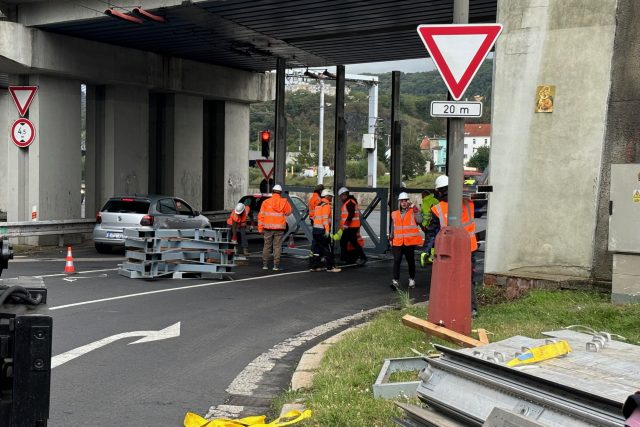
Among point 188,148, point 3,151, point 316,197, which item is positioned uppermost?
point 188,148

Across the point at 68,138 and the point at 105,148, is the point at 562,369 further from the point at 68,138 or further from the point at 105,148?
the point at 105,148

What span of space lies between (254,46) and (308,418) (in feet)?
55.7

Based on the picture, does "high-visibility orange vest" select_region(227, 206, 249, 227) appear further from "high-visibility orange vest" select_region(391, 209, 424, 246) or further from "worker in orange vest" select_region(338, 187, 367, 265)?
"high-visibility orange vest" select_region(391, 209, 424, 246)

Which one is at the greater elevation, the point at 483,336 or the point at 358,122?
the point at 358,122

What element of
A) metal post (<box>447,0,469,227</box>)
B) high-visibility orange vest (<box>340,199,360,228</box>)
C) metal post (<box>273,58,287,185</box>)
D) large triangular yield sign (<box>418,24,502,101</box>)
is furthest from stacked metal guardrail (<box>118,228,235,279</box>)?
large triangular yield sign (<box>418,24,502,101</box>)

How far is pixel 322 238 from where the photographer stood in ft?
55.5

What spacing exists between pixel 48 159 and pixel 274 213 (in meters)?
7.57

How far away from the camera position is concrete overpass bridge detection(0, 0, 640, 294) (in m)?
10.4

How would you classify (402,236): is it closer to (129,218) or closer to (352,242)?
(352,242)

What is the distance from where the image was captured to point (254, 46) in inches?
845

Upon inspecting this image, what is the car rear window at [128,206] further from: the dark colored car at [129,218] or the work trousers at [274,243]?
the work trousers at [274,243]

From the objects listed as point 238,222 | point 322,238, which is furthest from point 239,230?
point 322,238

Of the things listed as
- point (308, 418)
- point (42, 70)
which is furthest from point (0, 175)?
point (308, 418)

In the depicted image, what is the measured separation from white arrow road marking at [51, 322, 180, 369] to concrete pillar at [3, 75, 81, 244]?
1251 centimetres
